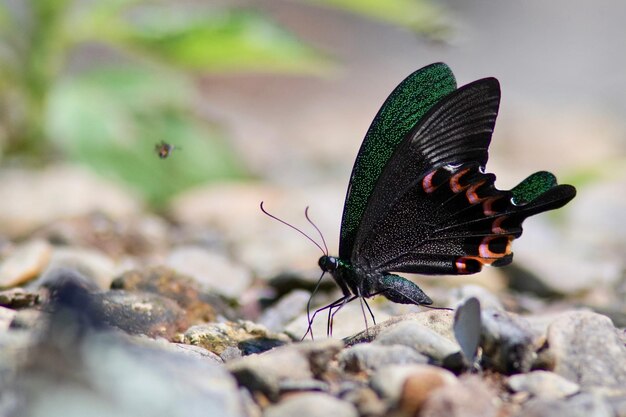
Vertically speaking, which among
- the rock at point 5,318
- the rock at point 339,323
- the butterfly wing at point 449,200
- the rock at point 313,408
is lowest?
the rock at point 313,408

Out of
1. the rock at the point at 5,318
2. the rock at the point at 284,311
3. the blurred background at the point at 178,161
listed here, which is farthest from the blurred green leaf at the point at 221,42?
the rock at the point at 5,318

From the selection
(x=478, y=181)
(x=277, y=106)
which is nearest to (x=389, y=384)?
(x=478, y=181)

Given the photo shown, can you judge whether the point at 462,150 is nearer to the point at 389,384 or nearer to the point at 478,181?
the point at 478,181

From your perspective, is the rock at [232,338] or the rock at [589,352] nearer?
the rock at [589,352]

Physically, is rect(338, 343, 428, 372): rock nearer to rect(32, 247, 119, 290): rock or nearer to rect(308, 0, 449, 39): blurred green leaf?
rect(32, 247, 119, 290): rock

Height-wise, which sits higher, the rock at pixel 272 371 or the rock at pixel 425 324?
the rock at pixel 425 324

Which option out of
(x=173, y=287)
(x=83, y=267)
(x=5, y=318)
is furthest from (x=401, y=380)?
(x=83, y=267)

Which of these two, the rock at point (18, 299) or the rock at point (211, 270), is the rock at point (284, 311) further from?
the rock at point (18, 299)
